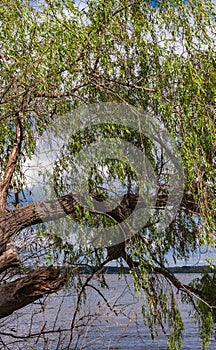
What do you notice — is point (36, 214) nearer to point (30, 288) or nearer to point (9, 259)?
point (9, 259)

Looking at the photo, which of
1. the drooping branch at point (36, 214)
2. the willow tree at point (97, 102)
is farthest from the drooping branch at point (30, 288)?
the drooping branch at point (36, 214)

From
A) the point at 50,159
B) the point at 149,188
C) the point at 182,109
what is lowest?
the point at 149,188

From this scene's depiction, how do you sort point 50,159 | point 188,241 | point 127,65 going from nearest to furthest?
point 50,159 < point 127,65 < point 188,241

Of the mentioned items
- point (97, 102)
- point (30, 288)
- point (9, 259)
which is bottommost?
point (30, 288)

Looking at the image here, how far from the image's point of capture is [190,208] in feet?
21.8

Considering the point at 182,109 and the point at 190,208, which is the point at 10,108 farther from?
the point at 190,208

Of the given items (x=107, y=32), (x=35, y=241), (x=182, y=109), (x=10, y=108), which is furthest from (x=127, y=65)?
(x=35, y=241)

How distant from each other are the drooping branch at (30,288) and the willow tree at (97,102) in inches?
0.4

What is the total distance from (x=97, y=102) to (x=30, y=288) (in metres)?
2.18

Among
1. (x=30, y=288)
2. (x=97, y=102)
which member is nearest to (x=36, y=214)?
(x=30, y=288)

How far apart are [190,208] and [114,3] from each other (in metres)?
2.44

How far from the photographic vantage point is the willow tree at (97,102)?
5.46 m

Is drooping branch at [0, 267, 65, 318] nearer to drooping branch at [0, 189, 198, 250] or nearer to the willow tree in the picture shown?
the willow tree

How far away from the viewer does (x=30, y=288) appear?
16.8 feet
